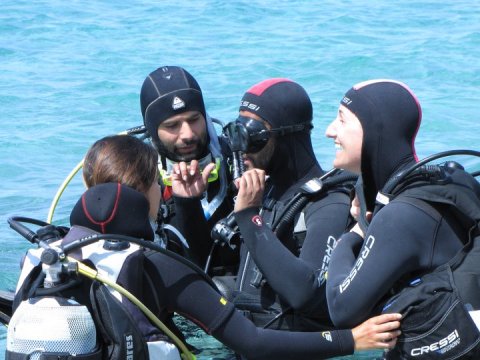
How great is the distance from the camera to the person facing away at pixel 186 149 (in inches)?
173

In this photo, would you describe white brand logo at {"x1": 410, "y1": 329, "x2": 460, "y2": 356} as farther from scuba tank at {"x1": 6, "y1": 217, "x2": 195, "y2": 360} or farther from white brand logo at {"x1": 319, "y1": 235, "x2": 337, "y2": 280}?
scuba tank at {"x1": 6, "y1": 217, "x2": 195, "y2": 360}

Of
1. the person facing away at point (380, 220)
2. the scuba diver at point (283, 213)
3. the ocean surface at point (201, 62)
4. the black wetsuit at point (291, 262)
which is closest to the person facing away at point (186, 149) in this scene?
the scuba diver at point (283, 213)

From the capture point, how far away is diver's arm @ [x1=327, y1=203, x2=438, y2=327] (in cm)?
301

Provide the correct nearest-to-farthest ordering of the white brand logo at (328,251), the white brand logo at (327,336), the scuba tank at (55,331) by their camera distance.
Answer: the scuba tank at (55,331) < the white brand logo at (327,336) < the white brand logo at (328,251)

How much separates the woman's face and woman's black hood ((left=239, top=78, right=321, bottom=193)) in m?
0.58

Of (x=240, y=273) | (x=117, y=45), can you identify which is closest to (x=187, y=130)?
(x=240, y=273)

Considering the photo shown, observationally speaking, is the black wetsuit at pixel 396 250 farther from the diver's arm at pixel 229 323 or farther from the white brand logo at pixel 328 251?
the white brand logo at pixel 328 251

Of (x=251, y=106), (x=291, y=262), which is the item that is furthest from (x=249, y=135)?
→ (x=291, y=262)

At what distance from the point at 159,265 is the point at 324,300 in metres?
0.93

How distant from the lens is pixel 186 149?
4.37 metres

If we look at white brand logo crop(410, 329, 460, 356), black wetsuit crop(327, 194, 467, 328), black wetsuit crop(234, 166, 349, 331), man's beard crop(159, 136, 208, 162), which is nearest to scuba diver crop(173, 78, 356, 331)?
black wetsuit crop(234, 166, 349, 331)

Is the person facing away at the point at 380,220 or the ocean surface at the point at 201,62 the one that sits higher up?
the person facing away at the point at 380,220

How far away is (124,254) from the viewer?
2.93 metres

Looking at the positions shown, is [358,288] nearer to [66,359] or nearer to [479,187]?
[479,187]
